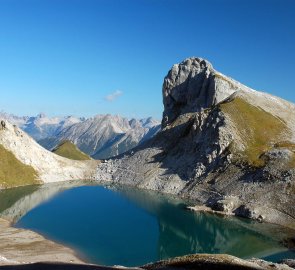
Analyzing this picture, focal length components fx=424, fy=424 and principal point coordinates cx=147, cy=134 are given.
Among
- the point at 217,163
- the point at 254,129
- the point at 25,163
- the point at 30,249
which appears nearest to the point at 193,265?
the point at 30,249

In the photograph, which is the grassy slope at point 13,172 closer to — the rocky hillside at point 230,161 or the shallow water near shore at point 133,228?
the shallow water near shore at point 133,228

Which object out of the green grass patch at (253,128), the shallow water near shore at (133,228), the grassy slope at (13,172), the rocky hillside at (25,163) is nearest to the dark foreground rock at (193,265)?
the shallow water near shore at (133,228)

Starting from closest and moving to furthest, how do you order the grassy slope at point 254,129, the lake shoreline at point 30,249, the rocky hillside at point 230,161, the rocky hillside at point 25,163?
1. the lake shoreline at point 30,249
2. the rocky hillside at point 230,161
3. the grassy slope at point 254,129
4. the rocky hillside at point 25,163

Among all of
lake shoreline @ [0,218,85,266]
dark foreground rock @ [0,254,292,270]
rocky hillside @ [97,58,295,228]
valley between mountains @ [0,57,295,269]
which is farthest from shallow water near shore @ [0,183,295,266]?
dark foreground rock @ [0,254,292,270]

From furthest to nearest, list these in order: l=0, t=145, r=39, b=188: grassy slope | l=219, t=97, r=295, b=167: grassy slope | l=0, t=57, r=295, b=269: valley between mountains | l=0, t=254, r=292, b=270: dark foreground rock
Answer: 1. l=0, t=145, r=39, b=188: grassy slope
2. l=219, t=97, r=295, b=167: grassy slope
3. l=0, t=57, r=295, b=269: valley between mountains
4. l=0, t=254, r=292, b=270: dark foreground rock

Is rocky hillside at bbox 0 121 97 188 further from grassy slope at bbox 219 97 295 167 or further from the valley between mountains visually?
grassy slope at bbox 219 97 295 167

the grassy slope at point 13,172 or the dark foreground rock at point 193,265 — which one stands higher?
the grassy slope at point 13,172

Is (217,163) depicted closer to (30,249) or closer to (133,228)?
(133,228)

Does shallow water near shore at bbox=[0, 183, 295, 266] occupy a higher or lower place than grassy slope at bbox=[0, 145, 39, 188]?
lower

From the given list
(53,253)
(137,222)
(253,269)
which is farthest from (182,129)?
(253,269)
